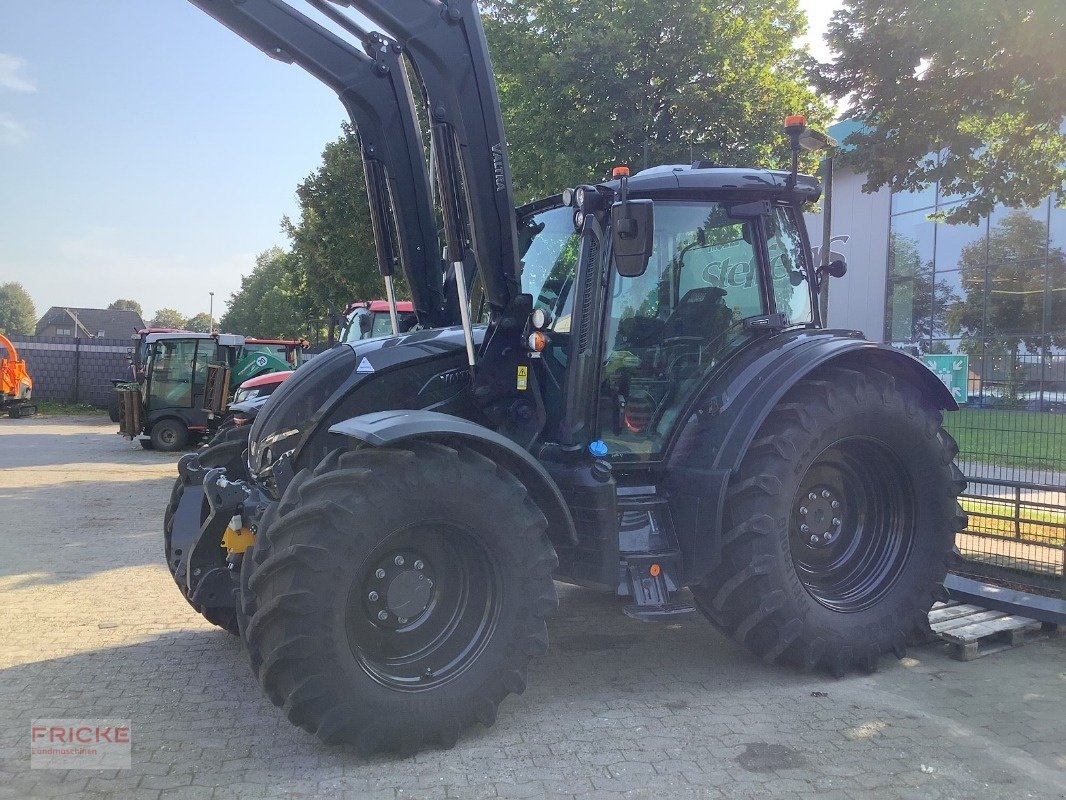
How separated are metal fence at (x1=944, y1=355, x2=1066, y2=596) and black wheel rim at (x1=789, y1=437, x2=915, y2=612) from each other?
5.31 ft

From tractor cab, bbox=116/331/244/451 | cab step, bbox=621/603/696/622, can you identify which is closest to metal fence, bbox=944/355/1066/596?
cab step, bbox=621/603/696/622

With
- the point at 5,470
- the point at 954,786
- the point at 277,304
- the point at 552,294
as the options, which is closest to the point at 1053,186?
the point at 552,294

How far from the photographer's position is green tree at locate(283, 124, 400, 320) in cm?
2216

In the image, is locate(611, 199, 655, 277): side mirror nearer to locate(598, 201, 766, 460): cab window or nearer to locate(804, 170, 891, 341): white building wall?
locate(598, 201, 766, 460): cab window

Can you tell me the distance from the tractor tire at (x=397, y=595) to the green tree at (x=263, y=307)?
4335 centimetres

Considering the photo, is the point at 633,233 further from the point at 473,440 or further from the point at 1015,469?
the point at 1015,469

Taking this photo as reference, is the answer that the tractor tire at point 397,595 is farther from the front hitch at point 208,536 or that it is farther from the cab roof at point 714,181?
the cab roof at point 714,181

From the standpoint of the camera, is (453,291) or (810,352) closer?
(810,352)

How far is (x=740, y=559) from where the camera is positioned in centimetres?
440

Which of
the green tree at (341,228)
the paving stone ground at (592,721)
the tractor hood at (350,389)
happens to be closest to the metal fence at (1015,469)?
the paving stone ground at (592,721)

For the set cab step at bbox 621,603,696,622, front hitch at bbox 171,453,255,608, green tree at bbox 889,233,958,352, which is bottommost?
cab step at bbox 621,603,696,622

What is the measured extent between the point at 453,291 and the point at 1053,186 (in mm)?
7971

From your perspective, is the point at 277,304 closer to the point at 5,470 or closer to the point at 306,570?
the point at 5,470

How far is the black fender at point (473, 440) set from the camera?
358 centimetres
